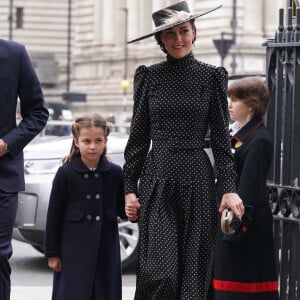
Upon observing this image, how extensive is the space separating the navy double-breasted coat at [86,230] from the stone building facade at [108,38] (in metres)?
43.1

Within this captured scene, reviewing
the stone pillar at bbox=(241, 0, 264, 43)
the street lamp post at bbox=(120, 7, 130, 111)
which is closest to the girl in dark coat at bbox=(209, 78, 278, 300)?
the stone pillar at bbox=(241, 0, 264, 43)

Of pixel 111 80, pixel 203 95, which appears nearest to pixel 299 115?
pixel 203 95

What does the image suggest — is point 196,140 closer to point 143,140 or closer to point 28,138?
point 143,140

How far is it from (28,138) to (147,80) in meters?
0.80

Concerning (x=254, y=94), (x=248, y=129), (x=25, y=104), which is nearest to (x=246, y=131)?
(x=248, y=129)

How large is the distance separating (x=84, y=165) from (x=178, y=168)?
0.79 m

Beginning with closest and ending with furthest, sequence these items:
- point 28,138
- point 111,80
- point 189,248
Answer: point 189,248, point 28,138, point 111,80

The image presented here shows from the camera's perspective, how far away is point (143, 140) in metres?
6.76

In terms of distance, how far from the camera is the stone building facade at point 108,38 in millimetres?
63562

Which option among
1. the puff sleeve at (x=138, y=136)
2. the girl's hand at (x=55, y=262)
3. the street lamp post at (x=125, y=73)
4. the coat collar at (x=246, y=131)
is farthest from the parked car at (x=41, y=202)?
the street lamp post at (x=125, y=73)

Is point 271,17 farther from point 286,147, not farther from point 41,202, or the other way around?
point 286,147

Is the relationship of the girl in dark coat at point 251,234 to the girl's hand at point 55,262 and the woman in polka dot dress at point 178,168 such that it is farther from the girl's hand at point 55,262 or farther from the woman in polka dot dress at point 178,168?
the girl's hand at point 55,262

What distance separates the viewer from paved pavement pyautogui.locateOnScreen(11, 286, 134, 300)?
10.4 m

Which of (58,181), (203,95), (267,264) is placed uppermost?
(203,95)
